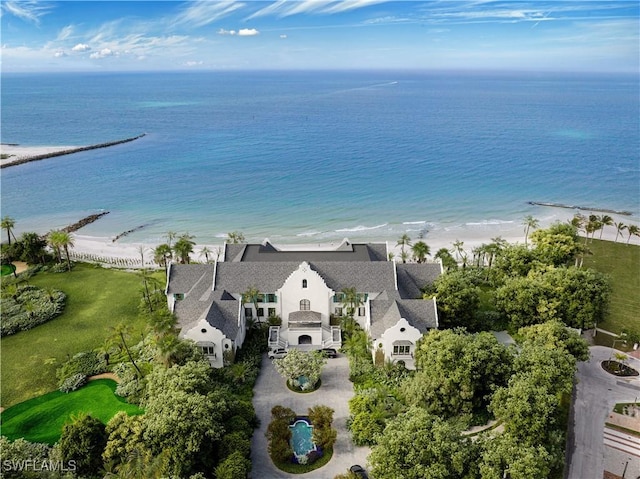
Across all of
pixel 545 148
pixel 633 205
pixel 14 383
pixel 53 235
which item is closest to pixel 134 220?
pixel 53 235

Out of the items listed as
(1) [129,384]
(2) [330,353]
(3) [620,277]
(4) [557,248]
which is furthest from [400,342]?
(3) [620,277]

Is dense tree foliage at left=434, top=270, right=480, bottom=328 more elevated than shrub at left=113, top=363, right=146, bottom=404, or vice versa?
dense tree foliage at left=434, top=270, right=480, bottom=328

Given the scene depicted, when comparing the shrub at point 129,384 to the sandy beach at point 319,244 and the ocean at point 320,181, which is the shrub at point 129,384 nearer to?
the sandy beach at point 319,244

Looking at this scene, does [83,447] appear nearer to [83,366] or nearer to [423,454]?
[83,366]

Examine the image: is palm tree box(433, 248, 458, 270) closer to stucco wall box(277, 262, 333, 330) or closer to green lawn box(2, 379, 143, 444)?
stucco wall box(277, 262, 333, 330)

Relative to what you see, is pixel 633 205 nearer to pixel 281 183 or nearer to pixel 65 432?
pixel 281 183

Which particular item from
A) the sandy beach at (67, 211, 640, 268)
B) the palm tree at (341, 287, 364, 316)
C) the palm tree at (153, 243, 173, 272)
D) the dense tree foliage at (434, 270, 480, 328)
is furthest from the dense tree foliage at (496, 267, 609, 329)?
the palm tree at (153, 243, 173, 272)

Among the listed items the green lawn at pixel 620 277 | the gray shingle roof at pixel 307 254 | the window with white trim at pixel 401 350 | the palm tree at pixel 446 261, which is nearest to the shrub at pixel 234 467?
the window with white trim at pixel 401 350
